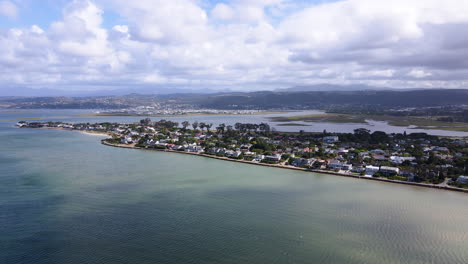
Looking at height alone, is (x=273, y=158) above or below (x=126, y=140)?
below

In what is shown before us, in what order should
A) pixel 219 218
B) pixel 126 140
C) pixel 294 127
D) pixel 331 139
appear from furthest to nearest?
pixel 294 127, pixel 126 140, pixel 331 139, pixel 219 218

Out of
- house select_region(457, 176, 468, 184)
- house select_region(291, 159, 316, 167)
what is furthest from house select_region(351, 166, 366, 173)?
house select_region(457, 176, 468, 184)

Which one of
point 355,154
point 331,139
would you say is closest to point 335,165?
point 355,154

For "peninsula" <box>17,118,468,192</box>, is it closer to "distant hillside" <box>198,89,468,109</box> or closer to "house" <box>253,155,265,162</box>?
"house" <box>253,155,265,162</box>

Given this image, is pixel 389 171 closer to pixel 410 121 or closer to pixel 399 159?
pixel 399 159

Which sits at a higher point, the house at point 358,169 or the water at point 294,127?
the water at point 294,127

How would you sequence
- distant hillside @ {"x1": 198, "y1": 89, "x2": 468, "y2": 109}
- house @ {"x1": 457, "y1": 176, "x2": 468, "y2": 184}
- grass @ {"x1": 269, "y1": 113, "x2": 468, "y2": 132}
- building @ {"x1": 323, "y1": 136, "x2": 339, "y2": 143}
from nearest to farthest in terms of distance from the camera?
house @ {"x1": 457, "y1": 176, "x2": 468, "y2": 184} → building @ {"x1": 323, "y1": 136, "x2": 339, "y2": 143} → grass @ {"x1": 269, "y1": 113, "x2": 468, "y2": 132} → distant hillside @ {"x1": 198, "y1": 89, "x2": 468, "y2": 109}

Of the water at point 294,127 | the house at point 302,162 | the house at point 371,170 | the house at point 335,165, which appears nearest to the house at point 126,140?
the house at point 302,162

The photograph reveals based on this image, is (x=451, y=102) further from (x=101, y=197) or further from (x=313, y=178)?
(x=101, y=197)

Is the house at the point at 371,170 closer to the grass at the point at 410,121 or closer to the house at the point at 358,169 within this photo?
the house at the point at 358,169

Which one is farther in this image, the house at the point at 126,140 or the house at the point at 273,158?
the house at the point at 126,140
